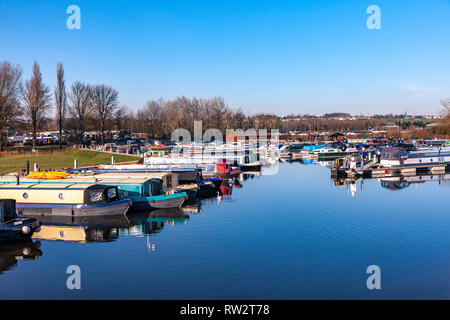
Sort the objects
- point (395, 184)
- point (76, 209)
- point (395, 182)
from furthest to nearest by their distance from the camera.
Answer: point (395, 182), point (395, 184), point (76, 209)

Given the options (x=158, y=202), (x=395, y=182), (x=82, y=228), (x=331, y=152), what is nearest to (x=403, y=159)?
(x=395, y=182)

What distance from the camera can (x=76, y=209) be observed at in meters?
27.5

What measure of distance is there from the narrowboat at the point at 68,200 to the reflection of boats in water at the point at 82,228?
39 centimetres

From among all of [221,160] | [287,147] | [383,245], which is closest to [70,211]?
[383,245]

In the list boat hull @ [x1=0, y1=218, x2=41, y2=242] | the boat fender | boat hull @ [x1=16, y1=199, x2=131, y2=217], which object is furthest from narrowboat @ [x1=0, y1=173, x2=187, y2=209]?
the boat fender

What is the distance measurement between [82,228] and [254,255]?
11.4m

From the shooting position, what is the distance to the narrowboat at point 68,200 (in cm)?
2748

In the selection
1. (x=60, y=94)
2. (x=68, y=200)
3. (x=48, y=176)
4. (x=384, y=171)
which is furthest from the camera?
(x=60, y=94)

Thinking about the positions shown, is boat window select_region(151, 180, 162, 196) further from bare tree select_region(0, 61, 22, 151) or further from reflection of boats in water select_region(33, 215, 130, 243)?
bare tree select_region(0, 61, 22, 151)

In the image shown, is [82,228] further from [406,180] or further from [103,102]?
[103,102]

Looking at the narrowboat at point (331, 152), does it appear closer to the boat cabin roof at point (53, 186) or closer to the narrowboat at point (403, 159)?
the narrowboat at point (403, 159)

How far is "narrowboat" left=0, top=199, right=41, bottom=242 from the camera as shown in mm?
21219

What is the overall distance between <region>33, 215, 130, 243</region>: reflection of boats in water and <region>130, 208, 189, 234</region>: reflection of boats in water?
2.46 ft
